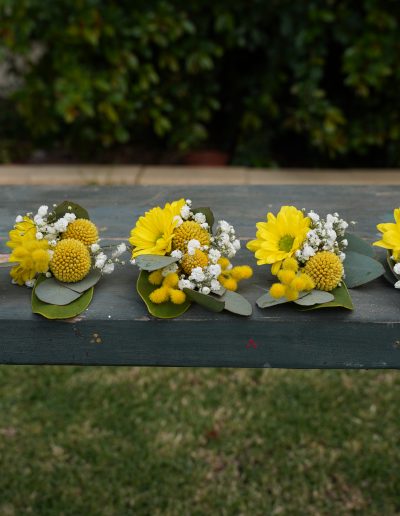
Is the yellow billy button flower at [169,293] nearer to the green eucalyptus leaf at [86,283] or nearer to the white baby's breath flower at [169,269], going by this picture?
the white baby's breath flower at [169,269]

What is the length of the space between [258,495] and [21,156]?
263 centimetres

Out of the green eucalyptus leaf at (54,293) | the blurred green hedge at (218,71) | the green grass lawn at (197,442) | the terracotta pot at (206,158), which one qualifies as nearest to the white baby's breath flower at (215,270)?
the green eucalyptus leaf at (54,293)

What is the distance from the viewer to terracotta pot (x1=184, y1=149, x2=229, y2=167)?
13.5 feet

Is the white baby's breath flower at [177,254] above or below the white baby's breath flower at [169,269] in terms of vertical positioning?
above

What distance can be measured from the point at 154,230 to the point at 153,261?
97mm

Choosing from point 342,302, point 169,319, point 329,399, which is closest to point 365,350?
point 342,302

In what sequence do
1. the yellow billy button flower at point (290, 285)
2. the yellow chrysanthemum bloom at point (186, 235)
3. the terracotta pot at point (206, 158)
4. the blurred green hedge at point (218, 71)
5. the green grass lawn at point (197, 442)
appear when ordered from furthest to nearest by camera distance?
1. the terracotta pot at point (206, 158)
2. the blurred green hedge at point (218, 71)
3. the green grass lawn at point (197, 442)
4. the yellow chrysanthemum bloom at point (186, 235)
5. the yellow billy button flower at point (290, 285)

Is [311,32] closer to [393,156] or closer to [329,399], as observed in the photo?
[393,156]

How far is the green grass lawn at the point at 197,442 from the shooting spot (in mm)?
2143

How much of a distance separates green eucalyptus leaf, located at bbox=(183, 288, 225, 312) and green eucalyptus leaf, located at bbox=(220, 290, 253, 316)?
0.01 meters

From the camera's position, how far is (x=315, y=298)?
3.84ft

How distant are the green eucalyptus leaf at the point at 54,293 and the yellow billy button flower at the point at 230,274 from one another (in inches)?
9.0

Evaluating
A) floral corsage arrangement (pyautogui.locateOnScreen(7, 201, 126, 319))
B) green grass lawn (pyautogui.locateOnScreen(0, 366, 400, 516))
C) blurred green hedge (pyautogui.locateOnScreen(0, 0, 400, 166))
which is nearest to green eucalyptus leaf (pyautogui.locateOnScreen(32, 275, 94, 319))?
floral corsage arrangement (pyautogui.locateOnScreen(7, 201, 126, 319))

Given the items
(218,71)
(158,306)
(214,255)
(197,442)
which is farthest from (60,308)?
(218,71)
